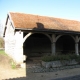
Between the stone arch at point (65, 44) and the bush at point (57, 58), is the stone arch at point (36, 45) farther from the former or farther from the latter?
the bush at point (57, 58)

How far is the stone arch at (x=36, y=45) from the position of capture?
17.8 meters

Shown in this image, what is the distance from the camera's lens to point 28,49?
17.9 meters

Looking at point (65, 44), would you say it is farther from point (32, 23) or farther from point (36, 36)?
point (32, 23)

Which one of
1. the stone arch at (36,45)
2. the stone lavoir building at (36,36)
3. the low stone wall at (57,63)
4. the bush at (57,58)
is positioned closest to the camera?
the low stone wall at (57,63)

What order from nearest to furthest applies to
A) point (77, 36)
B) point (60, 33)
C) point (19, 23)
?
point (19, 23) → point (60, 33) → point (77, 36)

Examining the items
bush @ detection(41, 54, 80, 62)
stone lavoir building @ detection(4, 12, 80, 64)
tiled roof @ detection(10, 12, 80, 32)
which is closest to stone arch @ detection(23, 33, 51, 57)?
stone lavoir building @ detection(4, 12, 80, 64)

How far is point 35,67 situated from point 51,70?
1.42m

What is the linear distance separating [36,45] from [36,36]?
3.67ft

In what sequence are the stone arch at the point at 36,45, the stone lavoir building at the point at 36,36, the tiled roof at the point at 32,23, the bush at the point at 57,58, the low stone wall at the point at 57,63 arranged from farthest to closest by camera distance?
the stone arch at the point at 36,45 → the tiled roof at the point at 32,23 → the stone lavoir building at the point at 36,36 → the bush at the point at 57,58 → the low stone wall at the point at 57,63

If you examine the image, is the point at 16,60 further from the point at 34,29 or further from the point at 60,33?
the point at 60,33

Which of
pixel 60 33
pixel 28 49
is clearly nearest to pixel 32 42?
pixel 28 49

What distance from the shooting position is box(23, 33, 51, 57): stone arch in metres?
17.8

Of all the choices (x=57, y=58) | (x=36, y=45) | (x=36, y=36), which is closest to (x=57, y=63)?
(x=57, y=58)

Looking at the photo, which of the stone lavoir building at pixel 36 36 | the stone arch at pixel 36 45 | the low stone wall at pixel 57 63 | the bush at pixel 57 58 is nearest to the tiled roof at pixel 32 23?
the stone lavoir building at pixel 36 36
